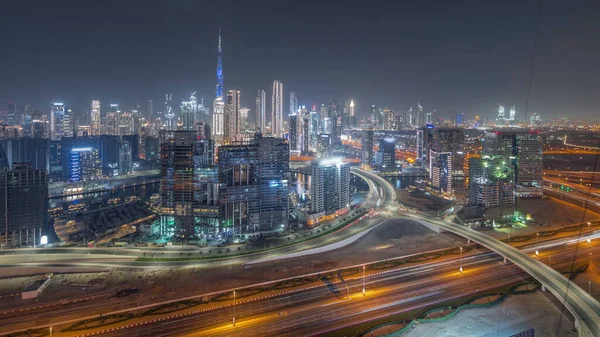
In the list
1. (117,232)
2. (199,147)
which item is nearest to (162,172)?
(199,147)

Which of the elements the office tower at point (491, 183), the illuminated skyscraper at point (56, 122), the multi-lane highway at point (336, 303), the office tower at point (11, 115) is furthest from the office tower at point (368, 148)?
the office tower at point (11, 115)

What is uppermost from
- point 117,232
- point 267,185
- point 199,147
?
point 199,147

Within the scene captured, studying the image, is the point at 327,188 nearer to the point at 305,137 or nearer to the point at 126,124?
the point at 305,137

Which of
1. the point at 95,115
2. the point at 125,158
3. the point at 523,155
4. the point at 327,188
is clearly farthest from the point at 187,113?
the point at 523,155

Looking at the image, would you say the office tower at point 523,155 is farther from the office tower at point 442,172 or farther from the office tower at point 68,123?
the office tower at point 68,123

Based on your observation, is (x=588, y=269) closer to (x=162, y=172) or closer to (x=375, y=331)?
(x=375, y=331)
